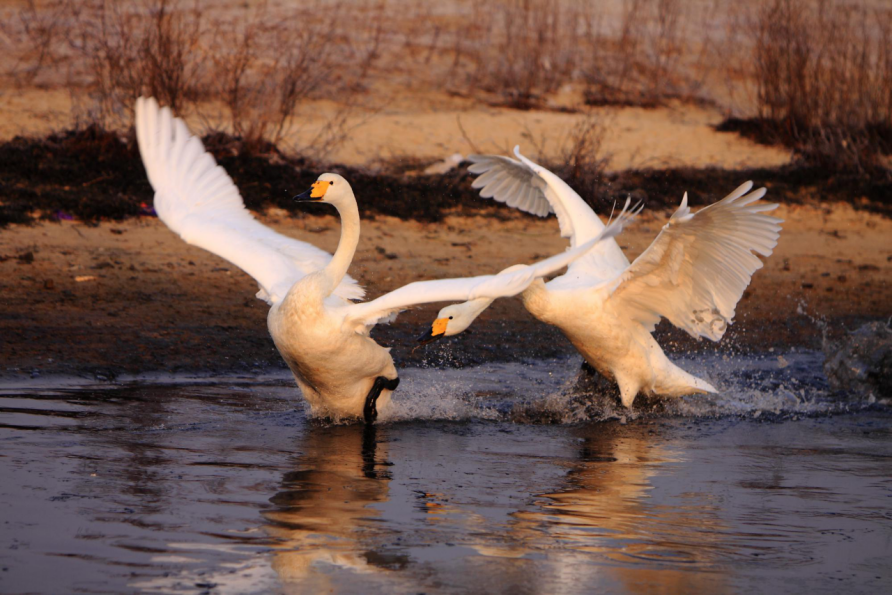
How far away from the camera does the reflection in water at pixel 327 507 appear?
4098mm

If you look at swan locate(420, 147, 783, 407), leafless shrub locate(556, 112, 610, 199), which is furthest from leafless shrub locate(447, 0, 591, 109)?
swan locate(420, 147, 783, 407)

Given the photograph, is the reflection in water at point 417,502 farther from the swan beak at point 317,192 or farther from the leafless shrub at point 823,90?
the leafless shrub at point 823,90

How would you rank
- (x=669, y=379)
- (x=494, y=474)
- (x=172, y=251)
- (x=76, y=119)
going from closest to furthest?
(x=494, y=474), (x=669, y=379), (x=172, y=251), (x=76, y=119)

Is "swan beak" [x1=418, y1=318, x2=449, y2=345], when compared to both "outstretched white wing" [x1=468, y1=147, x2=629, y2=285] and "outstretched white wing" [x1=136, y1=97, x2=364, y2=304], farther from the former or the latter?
"outstretched white wing" [x1=468, y1=147, x2=629, y2=285]

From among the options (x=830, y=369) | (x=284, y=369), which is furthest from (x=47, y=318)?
(x=830, y=369)

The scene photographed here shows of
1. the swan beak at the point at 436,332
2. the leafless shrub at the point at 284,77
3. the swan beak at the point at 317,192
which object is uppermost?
the leafless shrub at the point at 284,77

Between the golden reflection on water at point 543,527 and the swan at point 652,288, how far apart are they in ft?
3.38

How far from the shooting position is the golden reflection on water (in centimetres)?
411

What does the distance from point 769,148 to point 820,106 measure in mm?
723

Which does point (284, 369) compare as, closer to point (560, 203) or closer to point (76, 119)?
point (560, 203)

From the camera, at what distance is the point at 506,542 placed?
4402 millimetres

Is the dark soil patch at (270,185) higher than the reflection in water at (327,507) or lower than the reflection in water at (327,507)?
higher

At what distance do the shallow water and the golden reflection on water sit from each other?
0.04 ft

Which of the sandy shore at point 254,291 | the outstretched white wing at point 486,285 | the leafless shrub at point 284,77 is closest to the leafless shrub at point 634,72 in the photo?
the leafless shrub at point 284,77
